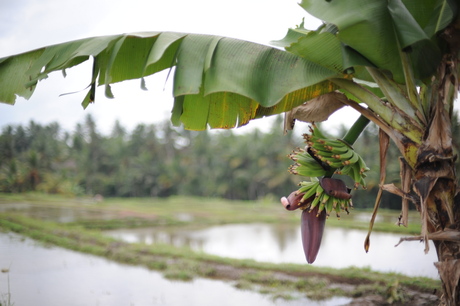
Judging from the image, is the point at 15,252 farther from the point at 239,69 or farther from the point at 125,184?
the point at 125,184

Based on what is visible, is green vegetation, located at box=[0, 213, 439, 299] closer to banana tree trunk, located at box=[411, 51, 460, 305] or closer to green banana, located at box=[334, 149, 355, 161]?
banana tree trunk, located at box=[411, 51, 460, 305]

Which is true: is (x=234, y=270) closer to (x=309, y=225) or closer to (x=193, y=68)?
(x=309, y=225)

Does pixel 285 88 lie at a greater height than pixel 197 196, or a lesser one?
greater

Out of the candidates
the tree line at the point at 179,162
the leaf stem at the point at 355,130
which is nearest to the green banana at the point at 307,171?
the leaf stem at the point at 355,130

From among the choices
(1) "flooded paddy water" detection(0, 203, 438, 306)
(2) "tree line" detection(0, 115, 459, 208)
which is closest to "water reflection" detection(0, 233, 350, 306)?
(1) "flooded paddy water" detection(0, 203, 438, 306)

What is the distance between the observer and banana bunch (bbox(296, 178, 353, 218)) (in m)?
1.29

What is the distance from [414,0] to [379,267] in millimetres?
4186

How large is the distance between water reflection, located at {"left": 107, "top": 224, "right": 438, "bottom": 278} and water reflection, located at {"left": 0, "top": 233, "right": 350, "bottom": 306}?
175 cm

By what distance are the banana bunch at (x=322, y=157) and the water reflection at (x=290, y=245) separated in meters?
3.74

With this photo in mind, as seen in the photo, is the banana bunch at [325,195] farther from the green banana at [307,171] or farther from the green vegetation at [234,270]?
the green vegetation at [234,270]

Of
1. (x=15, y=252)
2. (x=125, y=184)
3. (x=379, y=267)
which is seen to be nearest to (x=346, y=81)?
(x=15, y=252)

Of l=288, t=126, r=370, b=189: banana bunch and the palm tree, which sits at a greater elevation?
the palm tree

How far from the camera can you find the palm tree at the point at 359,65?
3.88 ft

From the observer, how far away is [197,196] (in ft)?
69.3
